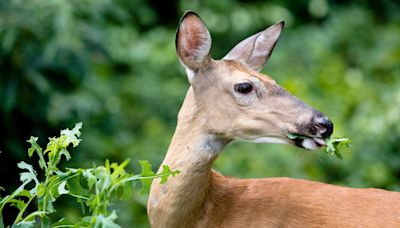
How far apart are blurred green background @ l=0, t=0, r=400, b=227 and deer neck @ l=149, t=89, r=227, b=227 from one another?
452mm

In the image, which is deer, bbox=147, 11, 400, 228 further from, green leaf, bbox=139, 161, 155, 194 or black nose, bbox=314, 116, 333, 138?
green leaf, bbox=139, 161, 155, 194

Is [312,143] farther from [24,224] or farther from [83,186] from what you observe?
[24,224]

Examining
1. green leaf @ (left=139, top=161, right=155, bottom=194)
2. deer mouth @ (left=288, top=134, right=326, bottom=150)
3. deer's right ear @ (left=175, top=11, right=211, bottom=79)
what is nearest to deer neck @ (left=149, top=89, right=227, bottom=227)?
deer's right ear @ (left=175, top=11, right=211, bottom=79)

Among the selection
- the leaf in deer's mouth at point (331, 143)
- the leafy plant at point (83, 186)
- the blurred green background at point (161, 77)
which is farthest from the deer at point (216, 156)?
the leafy plant at point (83, 186)

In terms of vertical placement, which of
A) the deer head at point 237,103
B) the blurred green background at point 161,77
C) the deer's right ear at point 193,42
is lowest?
the blurred green background at point 161,77

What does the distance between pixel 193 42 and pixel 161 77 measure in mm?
5391

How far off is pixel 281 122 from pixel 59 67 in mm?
3492

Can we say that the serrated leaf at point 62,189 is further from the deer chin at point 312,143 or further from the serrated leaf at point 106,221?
the deer chin at point 312,143

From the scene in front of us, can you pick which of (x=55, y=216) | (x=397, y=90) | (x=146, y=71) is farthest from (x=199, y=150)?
(x=146, y=71)

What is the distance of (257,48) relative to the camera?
506 centimetres

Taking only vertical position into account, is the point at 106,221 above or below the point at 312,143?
above

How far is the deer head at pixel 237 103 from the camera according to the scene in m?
4.43

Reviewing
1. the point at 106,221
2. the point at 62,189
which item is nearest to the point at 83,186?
the point at 62,189

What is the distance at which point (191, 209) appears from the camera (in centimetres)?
470
